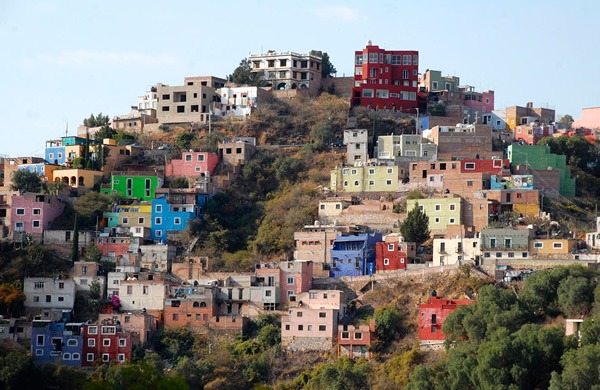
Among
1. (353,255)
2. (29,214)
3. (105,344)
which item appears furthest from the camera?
(29,214)

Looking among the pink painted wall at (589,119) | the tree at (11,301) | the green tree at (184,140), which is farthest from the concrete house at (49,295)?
the pink painted wall at (589,119)

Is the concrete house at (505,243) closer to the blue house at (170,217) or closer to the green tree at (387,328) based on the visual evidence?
the green tree at (387,328)

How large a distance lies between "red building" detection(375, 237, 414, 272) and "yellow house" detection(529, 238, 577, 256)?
441 centimetres

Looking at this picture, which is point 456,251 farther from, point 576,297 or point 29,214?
point 29,214

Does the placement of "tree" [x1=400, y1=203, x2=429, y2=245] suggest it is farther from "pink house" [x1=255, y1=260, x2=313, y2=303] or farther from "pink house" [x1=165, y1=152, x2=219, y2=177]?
"pink house" [x1=165, y1=152, x2=219, y2=177]

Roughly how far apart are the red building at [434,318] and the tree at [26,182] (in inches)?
722

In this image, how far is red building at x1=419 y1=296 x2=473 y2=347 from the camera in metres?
58.0

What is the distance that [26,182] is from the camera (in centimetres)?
6938

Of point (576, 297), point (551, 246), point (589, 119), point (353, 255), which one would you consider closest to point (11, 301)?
point (353, 255)

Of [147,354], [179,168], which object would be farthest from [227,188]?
[147,354]

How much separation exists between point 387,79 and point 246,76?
6.10m

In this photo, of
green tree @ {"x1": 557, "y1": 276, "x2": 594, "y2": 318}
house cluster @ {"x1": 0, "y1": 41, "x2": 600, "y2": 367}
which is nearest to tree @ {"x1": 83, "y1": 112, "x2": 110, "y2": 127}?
house cluster @ {"x1": 0, "y1": 41, "x2": 600, "y2": 367}

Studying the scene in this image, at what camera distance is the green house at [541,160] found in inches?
2699

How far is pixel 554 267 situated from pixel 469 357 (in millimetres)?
6883
